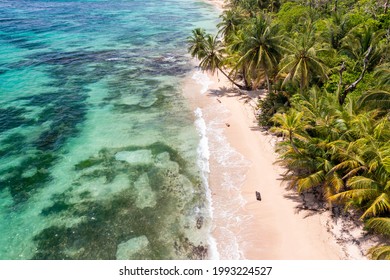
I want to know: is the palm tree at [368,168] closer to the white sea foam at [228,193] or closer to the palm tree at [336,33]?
the white sea foam at [228,193]

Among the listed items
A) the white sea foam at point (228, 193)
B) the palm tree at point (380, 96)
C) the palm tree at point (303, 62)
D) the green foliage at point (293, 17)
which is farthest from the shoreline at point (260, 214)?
the green foliage at point (293, 17)

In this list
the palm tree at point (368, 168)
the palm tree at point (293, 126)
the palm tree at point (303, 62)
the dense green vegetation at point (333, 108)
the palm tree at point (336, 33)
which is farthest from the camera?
the palm tree at point (336, 33)

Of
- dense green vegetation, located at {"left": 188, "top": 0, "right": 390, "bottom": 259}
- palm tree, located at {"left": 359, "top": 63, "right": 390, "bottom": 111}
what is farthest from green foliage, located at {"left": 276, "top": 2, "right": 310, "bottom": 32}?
palm tree, located at {"left": 359, "top": 63, "right": 390, "bottom": 111}

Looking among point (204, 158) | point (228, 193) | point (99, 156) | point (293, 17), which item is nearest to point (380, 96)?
point (228, 193)

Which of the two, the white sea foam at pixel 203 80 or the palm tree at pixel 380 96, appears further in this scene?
the white sea foam at pixel 203 80

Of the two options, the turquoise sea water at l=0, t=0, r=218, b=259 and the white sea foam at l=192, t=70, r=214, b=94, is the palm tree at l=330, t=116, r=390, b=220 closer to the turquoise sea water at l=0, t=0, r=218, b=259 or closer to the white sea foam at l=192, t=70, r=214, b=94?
the turquoise sea water at l=0, t=0, r=218, b=259

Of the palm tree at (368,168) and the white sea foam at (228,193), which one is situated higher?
the palm tree at (368,168)

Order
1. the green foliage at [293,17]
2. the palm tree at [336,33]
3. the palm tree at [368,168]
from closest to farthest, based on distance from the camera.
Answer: the palm tree at [368,168] < the palm tree at [336,33] < the green foliage at [293,17]

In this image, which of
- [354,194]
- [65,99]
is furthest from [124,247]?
[65,99]
